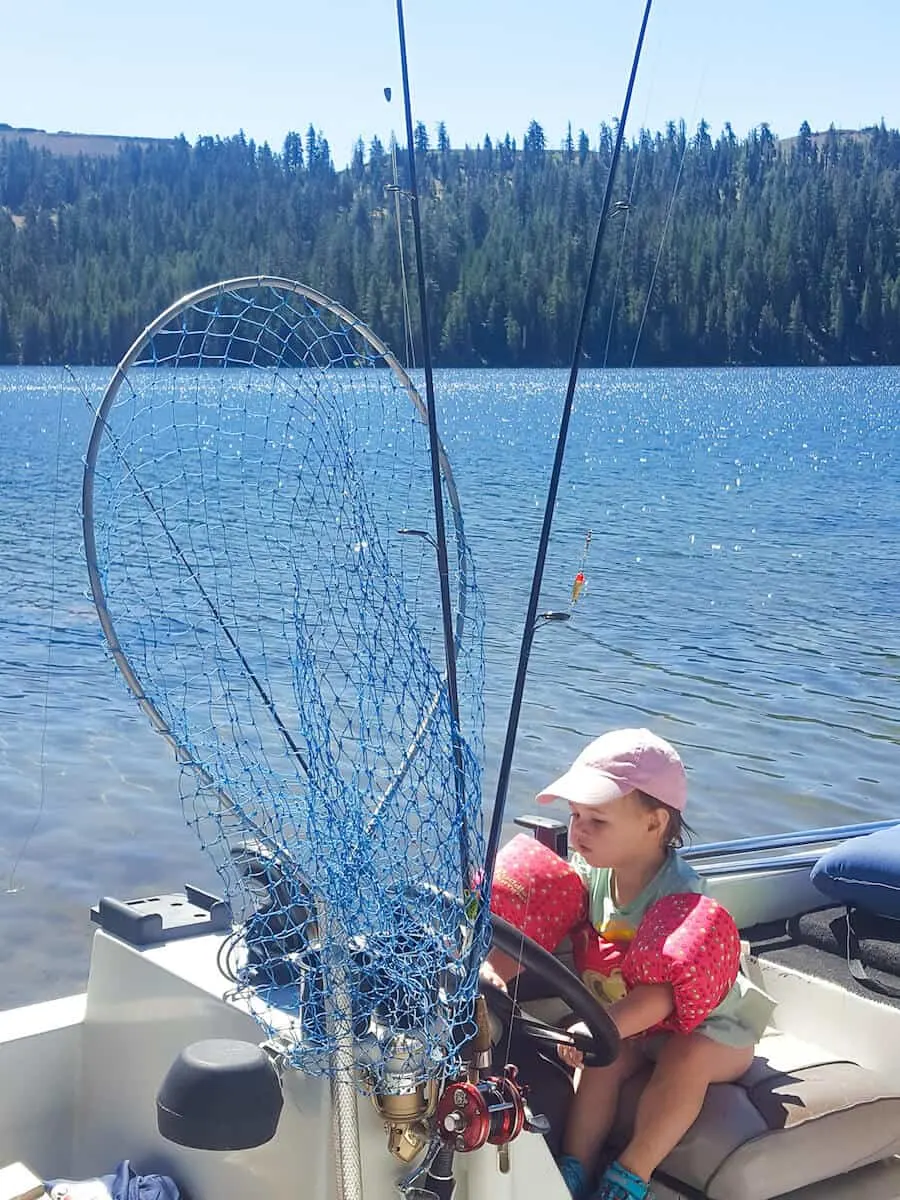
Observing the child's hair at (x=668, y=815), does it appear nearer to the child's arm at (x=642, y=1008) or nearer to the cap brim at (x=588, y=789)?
the cap brim at (x=588, y=789)

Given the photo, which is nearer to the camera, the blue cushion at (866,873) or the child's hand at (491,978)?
the child's hand at (491,978)

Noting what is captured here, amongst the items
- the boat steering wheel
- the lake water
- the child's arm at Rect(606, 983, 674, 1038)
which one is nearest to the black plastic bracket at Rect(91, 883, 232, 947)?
the boat steering wheel

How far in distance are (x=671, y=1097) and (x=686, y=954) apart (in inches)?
11.8

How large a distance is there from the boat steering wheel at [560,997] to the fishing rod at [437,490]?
0.17 m

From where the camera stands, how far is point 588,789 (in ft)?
9.37

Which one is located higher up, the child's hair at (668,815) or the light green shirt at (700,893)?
the child's hair at (668,815)

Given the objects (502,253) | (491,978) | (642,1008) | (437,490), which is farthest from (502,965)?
(502,253)

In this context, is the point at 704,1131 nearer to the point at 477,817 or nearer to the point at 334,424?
the point at 477,817

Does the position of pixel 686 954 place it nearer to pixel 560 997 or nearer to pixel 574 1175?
pixel 560 997

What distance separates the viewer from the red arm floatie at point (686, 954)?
278 centimetres

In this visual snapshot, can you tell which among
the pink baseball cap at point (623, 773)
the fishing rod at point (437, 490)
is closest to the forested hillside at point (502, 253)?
the fishing rod at point (437, 490)

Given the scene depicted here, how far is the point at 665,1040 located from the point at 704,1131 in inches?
8.0

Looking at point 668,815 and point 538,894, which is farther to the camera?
point 538,894

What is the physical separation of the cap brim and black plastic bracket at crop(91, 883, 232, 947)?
0.79 meters
